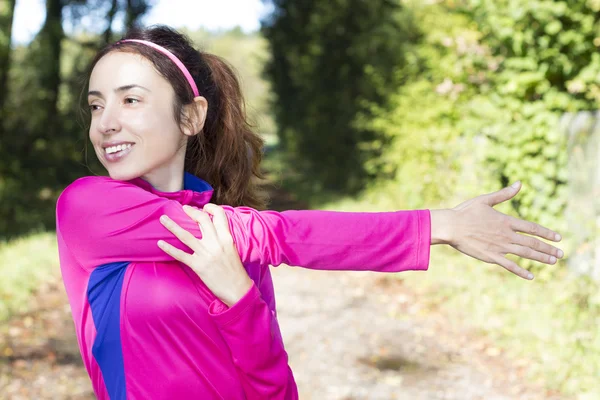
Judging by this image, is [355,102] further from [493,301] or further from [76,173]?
[493,301]

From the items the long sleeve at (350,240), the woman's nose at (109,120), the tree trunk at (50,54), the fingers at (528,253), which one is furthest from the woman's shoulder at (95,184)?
the tree trunk at (50,54)

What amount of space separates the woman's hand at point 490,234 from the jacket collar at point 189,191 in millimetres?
597

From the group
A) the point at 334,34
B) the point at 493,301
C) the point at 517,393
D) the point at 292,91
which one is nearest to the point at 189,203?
the point at 517,393

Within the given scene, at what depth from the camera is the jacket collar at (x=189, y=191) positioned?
1.58 m

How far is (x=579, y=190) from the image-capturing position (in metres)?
5.35

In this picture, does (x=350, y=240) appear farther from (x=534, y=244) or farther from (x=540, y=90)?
(x=540, y=90)

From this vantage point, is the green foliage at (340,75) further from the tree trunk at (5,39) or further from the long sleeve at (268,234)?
the long sleeve at (268,234)

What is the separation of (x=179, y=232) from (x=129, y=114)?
0.34 meters

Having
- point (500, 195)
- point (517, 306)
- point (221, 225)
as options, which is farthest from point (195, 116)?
point (517, 306)

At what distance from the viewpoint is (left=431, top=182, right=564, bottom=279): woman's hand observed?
4.47 feet

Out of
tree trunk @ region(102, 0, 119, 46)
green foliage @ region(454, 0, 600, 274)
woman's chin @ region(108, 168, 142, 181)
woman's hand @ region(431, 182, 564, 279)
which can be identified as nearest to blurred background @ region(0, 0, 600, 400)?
green foliage @ region(454, 0, 600, 274)

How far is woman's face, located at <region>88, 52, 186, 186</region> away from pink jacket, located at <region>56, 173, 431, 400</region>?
10 cm

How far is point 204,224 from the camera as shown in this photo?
4.66ft

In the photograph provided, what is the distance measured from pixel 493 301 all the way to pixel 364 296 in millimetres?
1553
